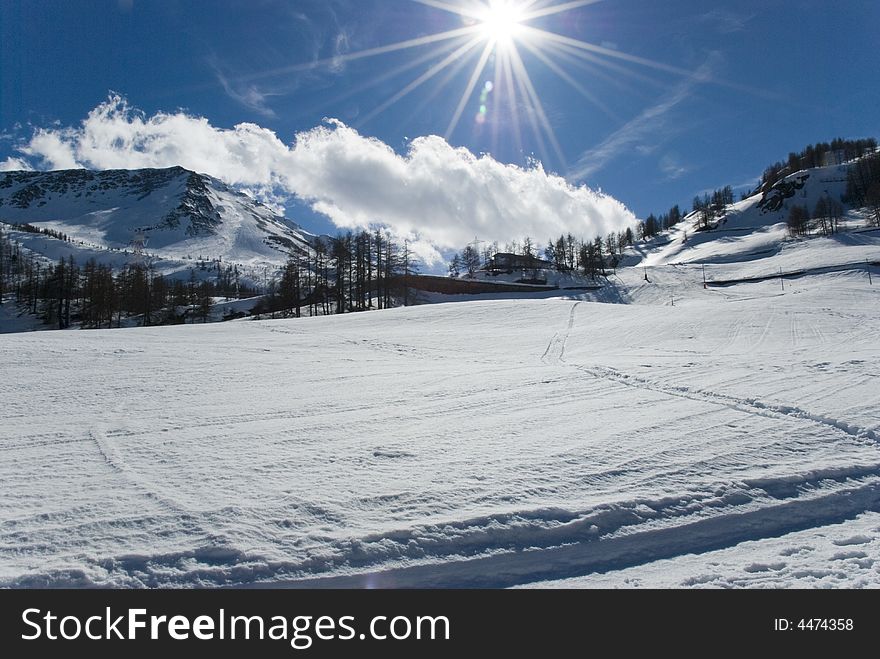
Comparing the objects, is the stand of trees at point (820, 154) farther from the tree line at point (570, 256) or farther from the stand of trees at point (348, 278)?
the stand of trees at point (348, 278)

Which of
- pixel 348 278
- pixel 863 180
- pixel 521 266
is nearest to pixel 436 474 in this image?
pixel 348 278

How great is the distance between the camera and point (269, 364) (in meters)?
12.7

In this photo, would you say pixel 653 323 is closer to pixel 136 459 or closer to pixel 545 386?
pixel 545 386

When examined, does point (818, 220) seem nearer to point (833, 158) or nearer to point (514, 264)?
point (514, 264)

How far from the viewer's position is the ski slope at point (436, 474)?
11.3 feet

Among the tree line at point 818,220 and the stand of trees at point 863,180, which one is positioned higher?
the stand of trees at point 863,180

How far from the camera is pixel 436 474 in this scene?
490 cm

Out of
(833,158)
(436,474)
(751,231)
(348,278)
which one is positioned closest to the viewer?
(436,474)

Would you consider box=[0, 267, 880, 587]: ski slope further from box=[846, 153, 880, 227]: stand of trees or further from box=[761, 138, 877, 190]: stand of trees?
box=[761, 138, 877, 190]: stand of trees

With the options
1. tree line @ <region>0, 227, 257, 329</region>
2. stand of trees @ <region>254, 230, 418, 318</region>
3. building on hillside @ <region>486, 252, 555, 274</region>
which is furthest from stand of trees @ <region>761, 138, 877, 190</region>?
tree line @ <region>0, 227, 257, 329</region>

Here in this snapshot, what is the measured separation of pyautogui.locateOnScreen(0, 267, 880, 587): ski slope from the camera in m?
3.46

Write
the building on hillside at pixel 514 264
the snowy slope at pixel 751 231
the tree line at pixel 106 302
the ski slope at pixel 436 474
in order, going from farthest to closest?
the snowy slope at pixel 751 231
the building on hillside at pixel 514 264
the tree line at pixel 106 302
the ski slope at pixel 436 474

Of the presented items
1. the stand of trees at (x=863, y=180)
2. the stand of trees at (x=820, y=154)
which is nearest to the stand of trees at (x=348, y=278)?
the stand of trees at (x=863, y=180)
